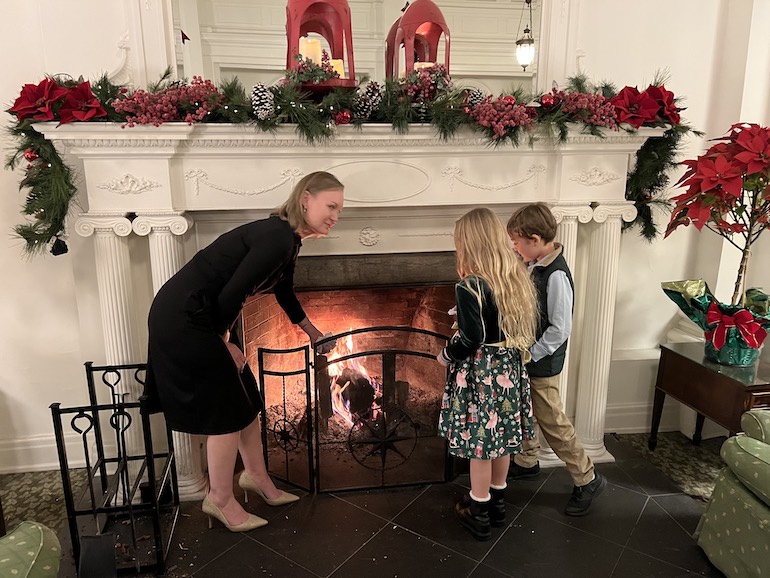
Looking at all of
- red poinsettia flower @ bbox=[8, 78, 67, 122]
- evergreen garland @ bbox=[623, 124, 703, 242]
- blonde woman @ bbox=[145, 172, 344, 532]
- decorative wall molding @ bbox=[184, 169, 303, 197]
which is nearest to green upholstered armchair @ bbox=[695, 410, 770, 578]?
evergreen garland @ bbox=[623, 124, 703, 242]

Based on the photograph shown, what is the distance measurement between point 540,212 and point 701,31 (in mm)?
1376

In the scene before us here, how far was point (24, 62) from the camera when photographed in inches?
88.9

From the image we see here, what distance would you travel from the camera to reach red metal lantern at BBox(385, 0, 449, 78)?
2203 mm

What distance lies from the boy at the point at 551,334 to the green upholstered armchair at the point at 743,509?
443 mm

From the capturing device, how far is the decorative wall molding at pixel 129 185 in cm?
209

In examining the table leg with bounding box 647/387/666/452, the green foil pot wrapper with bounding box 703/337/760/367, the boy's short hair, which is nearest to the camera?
the boy's short hair

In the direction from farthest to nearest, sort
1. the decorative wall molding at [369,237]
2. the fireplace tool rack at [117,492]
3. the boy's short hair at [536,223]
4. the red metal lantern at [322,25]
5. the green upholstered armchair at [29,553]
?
the decorative wall molding at [369,237]
the red metal lantern at [322,25]
the boy's short hair at [536,223]
the fireplace tool rack at [117,492]
the green upholstered armchair at [29,553]

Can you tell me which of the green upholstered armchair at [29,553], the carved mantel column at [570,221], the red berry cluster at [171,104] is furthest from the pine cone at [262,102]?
the green upholstered armchair at [29,553]

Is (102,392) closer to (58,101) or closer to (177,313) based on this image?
(177,313)

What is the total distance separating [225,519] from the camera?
210 centimetres

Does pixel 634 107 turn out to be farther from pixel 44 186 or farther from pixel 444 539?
pixel 44 186

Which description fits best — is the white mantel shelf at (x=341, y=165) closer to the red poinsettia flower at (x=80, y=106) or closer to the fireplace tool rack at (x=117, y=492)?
the red poinsettia flower at (x=80, y=106)

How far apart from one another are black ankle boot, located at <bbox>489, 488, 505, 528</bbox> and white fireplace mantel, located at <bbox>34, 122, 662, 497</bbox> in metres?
0.66

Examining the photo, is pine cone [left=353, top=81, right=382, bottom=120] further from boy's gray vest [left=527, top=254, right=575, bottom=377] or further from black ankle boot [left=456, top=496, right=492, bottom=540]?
black ankle boot [left=456, top=496, right=492, bottom=540]
